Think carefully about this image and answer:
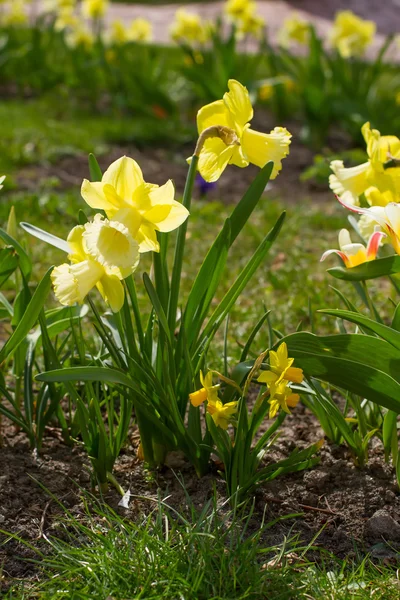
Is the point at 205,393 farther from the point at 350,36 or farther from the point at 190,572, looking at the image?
the point at 350,36

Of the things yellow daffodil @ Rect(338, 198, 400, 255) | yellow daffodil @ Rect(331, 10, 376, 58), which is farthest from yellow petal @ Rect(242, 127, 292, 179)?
yellow daffodil @ Rect(331, 10, 376, 58)

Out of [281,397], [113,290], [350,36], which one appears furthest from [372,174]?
[350,36]

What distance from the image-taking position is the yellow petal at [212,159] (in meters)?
1.67

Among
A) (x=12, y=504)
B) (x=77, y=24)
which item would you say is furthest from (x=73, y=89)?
(x=12, y=504)

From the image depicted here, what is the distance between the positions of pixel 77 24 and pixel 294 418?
221 inches

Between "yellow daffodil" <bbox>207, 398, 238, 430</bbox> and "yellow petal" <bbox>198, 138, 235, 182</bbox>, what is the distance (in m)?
0.50

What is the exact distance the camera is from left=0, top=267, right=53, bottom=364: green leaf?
1816 mm

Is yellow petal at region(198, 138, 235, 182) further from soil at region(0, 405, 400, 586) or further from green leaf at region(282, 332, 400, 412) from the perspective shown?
soil at region(0, 405, 400, 586)

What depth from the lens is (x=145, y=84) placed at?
19.9 ft

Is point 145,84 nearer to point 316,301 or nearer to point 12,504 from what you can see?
point 316,301

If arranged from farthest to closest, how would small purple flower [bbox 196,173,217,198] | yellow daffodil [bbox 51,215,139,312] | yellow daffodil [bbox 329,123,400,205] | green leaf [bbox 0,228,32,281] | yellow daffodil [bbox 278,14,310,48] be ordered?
yellow daffodil [bbox 278,14,310,48] → small purple flower [bbox 196,173,217,198] → green leaf [bbox 0,228,32,281] → yellow daffodil [bbox 329,123,400,205] → yellow daffodil [bbox 51,215,139,312]

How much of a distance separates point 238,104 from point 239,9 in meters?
5.00

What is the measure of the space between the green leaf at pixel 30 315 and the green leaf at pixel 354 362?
1.93 ft

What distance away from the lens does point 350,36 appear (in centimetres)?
601
